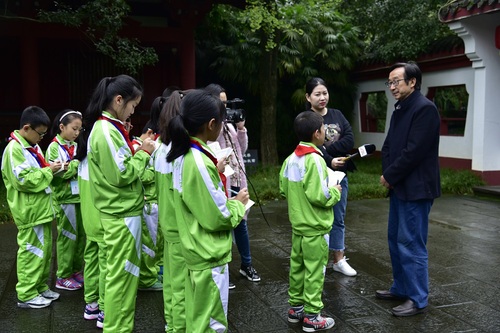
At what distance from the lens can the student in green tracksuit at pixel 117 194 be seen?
330cm

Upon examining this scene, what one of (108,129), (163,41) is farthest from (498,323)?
(163,41)

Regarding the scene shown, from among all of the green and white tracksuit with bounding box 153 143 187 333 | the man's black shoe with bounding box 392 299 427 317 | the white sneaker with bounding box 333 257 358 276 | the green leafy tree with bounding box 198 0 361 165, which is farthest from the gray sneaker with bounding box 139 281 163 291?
the green leafy tree with bounding box 198 0 361 165

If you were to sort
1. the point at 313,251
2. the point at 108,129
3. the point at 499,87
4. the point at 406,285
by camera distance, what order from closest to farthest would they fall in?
the point at 108,129 < the point at 313,251 < the point at 406,285 < the point at 499,87

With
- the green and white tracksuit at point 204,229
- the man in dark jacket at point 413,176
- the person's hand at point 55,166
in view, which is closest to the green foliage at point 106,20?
the person's hand at point 55,166

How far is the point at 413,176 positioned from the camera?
3982mm

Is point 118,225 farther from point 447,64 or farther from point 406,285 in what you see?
point 447,64

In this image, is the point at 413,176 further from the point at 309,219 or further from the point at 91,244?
the point at 91,244

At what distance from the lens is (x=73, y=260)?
15.5ft

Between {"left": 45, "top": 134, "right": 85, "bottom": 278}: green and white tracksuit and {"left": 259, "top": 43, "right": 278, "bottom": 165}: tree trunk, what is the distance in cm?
810

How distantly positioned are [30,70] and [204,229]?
869cm

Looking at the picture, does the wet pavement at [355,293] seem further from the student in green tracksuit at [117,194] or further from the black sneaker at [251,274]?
the student in green tracksuit at [117,194]

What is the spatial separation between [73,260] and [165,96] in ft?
5.76

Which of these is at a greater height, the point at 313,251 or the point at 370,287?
the point at 313,251

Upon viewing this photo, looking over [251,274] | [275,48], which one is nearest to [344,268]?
[251,274]
